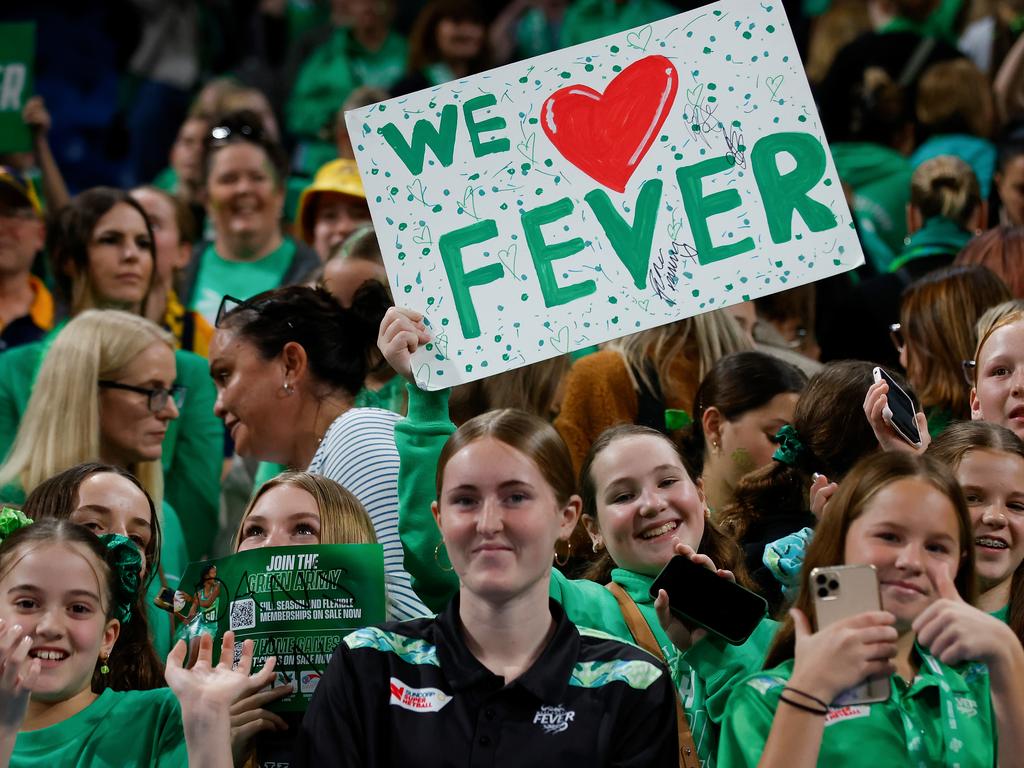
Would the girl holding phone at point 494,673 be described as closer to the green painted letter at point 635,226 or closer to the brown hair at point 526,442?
the brown hair at point 526,442

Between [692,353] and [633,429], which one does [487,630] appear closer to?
[633,429]

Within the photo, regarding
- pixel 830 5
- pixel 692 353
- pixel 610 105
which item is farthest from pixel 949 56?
pixel 610 105

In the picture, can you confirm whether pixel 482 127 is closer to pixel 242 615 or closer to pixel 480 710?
pixel 242 615

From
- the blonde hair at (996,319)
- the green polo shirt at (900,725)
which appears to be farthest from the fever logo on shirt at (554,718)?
the blonde hair at (996,319)

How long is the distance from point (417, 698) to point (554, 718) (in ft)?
0.91

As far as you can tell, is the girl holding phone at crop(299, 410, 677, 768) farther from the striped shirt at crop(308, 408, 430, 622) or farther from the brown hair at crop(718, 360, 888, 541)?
the brown hair at crop(718, 360, 888, 541)

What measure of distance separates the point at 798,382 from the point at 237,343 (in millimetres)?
1626

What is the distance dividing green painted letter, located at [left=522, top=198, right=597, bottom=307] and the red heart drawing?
164 mm

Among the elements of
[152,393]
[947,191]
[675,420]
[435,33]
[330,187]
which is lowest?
[675,420]

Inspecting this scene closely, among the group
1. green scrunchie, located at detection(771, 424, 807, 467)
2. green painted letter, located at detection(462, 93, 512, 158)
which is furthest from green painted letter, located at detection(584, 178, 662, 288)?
green scrunchie, located at detection(771, 424, 807, 467)

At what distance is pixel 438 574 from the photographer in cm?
420

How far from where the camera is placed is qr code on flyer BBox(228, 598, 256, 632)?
396 cm

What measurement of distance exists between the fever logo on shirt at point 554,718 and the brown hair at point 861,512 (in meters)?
0.42

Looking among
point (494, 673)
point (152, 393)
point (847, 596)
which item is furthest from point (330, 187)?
point (847, 596)
